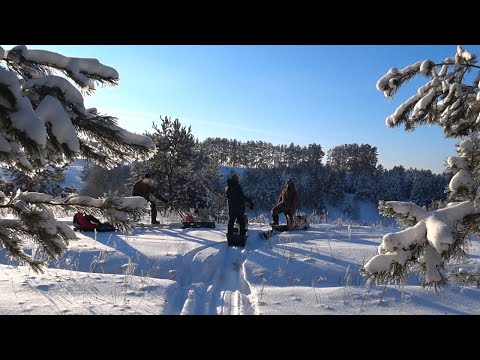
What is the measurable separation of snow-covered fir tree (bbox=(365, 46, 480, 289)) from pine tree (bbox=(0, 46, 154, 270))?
1.74 m

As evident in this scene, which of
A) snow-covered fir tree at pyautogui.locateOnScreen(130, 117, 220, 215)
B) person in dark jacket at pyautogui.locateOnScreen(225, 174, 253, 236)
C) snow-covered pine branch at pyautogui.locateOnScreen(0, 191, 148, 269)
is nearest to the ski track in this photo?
person in dark jacket at pyautogui.locateOnScreen(225, 174, 253, 236)

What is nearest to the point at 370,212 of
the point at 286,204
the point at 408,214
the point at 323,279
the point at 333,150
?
the point at 333,150

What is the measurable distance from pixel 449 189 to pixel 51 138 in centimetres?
286

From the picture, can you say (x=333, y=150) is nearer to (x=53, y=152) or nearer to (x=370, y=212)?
(x=370, y=212)

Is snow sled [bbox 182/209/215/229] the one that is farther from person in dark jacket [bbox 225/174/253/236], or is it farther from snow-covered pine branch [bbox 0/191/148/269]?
snow-covered pine branch [bbox 0/191/148/269]

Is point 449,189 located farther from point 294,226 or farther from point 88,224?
point 88,224

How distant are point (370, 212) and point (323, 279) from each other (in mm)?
62862

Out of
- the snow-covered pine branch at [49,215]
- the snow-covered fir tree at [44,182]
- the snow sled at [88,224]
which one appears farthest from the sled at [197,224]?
the snow-covered fir tree at [44,182]

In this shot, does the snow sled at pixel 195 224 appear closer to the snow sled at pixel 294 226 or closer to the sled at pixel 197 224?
the sled at pixel 197 224

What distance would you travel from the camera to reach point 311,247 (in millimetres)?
8656

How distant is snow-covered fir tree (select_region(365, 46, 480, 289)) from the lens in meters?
1.95

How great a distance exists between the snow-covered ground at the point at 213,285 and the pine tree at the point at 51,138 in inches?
82.4

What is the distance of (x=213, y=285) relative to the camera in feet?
19.7

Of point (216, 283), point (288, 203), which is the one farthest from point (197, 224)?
point (216, 283)
